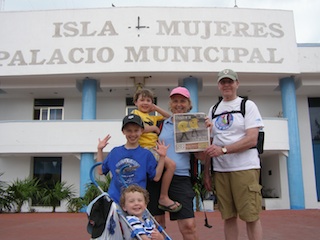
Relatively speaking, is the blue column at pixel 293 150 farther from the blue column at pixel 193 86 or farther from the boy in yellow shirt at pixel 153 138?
the boy in yellow shirt at pixel 153 138

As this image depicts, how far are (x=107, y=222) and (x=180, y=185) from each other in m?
0.98

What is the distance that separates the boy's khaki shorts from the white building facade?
1049 centimetres

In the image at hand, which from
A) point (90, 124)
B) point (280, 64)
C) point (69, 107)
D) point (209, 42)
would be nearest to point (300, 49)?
point (280, 64)

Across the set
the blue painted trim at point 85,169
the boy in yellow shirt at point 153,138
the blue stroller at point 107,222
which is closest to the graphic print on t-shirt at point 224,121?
the boy in yellow shirt at point 153,138

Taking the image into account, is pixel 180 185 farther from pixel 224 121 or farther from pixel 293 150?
pixel 293 150

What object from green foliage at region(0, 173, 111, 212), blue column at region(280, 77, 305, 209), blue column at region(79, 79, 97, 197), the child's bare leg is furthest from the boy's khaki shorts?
blue column at region(280, 77, 305, 209)

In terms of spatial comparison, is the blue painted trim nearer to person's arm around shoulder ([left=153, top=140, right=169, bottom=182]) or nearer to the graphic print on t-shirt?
the graphic print on t-shirt

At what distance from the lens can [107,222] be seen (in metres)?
2.60

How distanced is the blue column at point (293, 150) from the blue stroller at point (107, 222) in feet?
41.5

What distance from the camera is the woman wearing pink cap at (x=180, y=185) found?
3.23 meters

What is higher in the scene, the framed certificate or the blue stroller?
the framed certificate

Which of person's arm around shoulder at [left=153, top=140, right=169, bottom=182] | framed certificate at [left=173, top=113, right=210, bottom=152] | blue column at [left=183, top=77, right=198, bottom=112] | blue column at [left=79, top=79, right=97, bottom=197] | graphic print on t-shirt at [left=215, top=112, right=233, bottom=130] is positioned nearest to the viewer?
person's arm around shoulder at [left=153, top=140, right=169, bottom=182]

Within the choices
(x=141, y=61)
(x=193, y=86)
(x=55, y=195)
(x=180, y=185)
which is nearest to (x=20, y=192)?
(x=55, y=195)

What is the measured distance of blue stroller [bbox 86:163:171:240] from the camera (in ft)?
8.54
